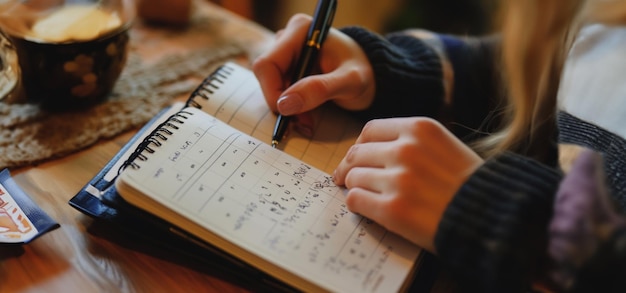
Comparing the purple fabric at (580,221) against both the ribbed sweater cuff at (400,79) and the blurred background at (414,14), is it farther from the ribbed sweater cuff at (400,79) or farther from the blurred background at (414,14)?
the blurred background at (414,14)

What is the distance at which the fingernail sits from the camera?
1.77ft

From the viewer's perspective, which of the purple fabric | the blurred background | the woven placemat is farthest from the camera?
the blurred background

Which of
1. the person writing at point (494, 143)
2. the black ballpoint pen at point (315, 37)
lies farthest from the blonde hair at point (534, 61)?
the black ballpoint pen at point (315, 37)

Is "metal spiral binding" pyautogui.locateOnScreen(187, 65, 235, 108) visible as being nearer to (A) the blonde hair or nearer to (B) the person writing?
(B) the person writing

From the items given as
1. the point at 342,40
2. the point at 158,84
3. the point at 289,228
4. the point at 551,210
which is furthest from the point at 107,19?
the point at 551,210

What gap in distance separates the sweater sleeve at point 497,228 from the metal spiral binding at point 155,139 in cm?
25

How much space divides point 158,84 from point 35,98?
149mm

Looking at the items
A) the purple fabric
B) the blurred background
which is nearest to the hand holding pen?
the purple fabric

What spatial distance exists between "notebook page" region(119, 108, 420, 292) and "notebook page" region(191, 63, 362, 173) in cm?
5

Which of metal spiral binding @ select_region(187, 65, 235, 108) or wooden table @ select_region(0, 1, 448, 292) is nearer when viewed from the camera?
wooden table @ select_region(0, 1, 448, 292)

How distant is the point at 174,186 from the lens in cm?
43

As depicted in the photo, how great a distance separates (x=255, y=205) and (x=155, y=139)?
0.11 m

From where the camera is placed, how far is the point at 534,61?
45 centimetres

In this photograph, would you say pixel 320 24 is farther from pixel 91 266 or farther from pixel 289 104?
pixel 91 266
